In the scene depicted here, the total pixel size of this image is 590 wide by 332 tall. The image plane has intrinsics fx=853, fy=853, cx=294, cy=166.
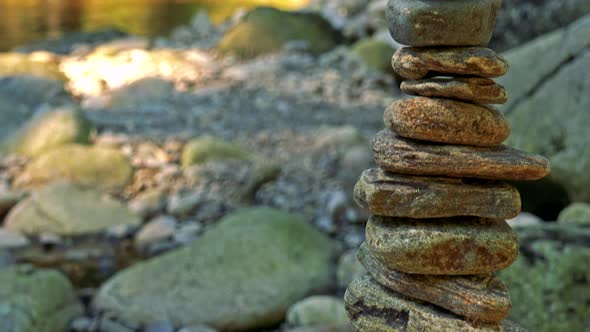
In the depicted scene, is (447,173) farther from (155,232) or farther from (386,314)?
(155,232)

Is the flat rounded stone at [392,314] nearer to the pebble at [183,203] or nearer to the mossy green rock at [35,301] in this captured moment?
the mossy green rock at [35,301]

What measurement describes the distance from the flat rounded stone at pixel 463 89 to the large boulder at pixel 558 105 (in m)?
3.24

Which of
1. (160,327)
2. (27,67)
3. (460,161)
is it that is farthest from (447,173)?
(27,67)

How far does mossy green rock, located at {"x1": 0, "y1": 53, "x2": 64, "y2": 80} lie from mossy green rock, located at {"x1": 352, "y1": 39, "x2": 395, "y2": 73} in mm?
3719

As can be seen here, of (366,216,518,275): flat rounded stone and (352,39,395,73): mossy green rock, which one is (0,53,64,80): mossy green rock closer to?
(352,39,395,73): mossy green rock

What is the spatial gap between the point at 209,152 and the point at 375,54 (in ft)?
11.9

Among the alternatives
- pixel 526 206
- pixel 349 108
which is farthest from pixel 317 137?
pixel 526 206

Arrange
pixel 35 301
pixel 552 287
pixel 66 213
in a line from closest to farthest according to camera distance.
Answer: pixel 552 287 → pixel 35 301 → pixel 66 213

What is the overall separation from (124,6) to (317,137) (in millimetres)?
12334

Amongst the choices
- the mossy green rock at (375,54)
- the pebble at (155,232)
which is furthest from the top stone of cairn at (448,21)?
the mossy green rock at (375,54)

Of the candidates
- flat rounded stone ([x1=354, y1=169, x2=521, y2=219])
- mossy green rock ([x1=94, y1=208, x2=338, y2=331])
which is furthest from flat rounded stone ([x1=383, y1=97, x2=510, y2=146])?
mossy green rock ([x1=94, y1=208, x2=338, y2=331])

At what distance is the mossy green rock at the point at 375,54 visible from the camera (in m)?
10.5

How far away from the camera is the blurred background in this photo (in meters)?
5.04

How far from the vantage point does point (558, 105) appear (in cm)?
586
